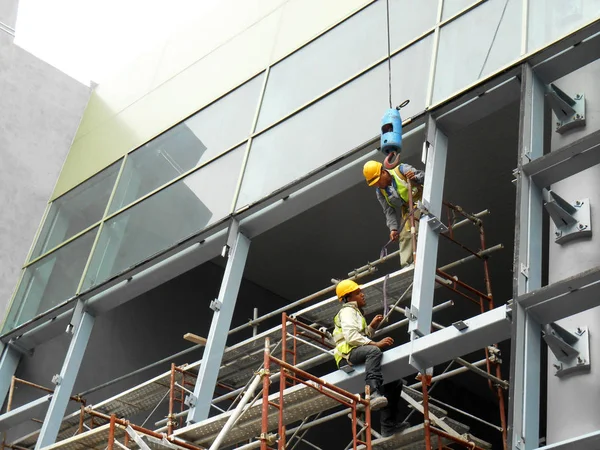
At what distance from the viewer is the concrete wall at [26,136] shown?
1923cm

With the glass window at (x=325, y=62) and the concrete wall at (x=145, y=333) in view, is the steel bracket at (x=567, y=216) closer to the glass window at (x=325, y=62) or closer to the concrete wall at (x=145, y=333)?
the glass window at (x=325, y=62)

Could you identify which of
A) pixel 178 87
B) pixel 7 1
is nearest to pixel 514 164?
pixel 178 87

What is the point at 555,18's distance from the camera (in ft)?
39.5

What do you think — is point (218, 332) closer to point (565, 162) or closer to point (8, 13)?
point (565, 162)

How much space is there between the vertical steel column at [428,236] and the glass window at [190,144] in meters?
3.98

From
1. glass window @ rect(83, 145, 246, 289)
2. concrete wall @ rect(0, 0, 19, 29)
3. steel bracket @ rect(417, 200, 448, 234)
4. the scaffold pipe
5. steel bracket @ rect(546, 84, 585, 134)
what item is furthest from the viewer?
concrete wall @ rect(0, 0, 19, 29)

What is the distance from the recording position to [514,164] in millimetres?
16141

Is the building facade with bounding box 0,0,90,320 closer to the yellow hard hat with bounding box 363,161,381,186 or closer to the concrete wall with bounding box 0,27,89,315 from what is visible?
the concrete wall with bounding box 0,27,89,315

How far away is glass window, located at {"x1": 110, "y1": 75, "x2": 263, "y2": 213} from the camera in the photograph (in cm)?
1617

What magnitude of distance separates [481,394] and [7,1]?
14.2 m

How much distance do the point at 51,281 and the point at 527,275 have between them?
10318 mm

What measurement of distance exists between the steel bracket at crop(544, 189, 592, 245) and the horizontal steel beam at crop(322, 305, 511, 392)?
4.31 ft

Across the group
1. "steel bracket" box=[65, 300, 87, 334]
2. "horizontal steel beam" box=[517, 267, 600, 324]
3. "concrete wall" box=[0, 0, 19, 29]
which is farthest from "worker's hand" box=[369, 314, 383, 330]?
"concrete wall" box=[0, 0, 19, 29]

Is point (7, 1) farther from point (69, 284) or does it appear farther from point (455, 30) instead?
point (455, 30)
